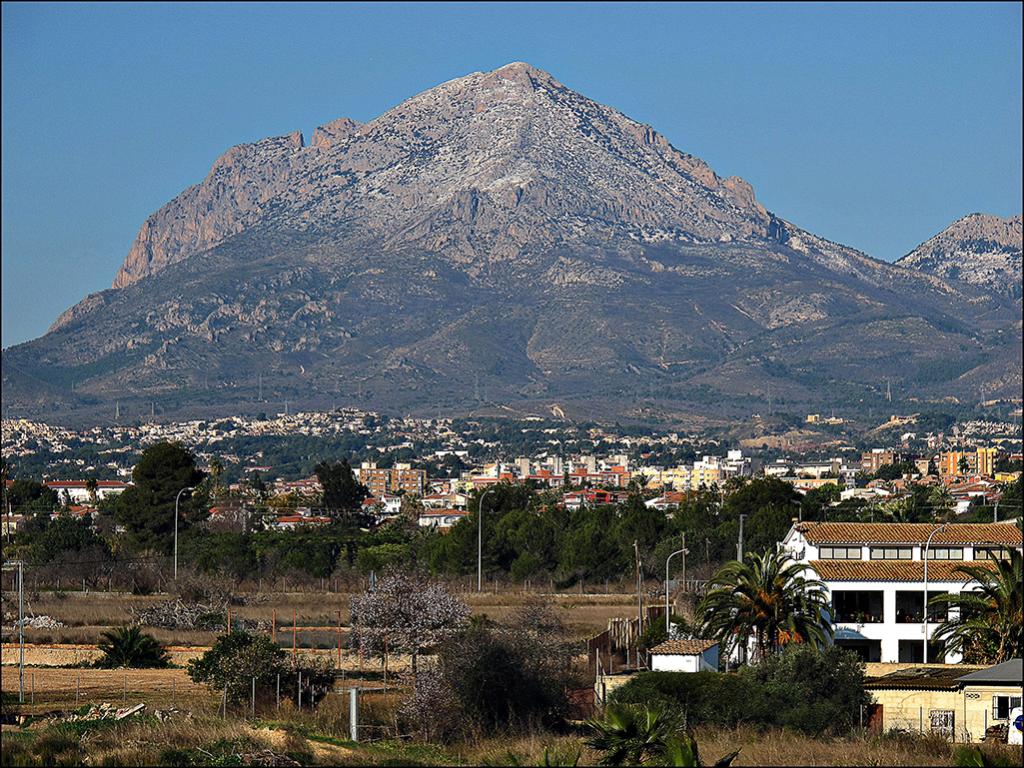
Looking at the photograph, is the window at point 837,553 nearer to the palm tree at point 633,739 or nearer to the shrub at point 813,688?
the shrub at point 813,688

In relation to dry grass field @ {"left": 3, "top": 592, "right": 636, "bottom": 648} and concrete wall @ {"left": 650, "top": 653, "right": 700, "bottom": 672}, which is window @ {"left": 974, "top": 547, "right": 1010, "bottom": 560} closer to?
dry grass field @ {"left": 3, "top": 592, "right": 636, "bottom": 648}

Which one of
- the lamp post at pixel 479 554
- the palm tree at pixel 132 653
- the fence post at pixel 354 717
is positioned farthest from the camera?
the lamp post at pixel 479 554

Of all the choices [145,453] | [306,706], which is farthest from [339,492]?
[306,706]

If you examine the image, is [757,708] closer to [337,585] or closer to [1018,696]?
[1018,696]

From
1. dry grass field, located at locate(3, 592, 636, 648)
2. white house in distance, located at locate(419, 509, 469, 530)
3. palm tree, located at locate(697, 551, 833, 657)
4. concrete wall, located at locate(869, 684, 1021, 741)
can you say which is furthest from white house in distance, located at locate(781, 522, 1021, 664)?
white house in distance, located at locate(419, 509, 469, 530)

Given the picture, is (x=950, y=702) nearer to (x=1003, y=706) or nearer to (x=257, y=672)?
(x=1003, y=706)

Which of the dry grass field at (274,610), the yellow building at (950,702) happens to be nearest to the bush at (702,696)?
the yellow building at (950,702)
